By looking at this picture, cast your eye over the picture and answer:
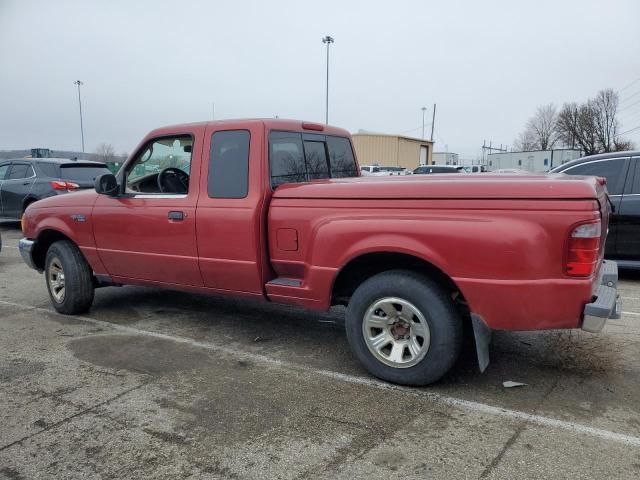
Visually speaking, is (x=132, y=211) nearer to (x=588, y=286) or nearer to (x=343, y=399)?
(x=343, y=399)

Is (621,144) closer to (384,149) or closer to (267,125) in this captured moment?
(384,149)

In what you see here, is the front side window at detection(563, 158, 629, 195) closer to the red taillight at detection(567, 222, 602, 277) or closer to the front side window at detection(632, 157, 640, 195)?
the front side window at detection(632, 157, 640, 195)

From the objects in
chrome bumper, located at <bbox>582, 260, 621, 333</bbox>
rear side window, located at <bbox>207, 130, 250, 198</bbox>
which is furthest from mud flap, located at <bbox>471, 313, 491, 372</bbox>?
rear side window, located at <bbox>207, 130, 250, 198</bbox>

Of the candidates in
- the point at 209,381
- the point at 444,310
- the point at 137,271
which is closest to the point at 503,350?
the point at 444,310

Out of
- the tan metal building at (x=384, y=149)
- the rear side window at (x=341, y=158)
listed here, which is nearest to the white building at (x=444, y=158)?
the tan metal building at (x=384, y=149)

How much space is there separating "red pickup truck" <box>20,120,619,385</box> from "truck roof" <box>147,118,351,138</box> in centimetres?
2

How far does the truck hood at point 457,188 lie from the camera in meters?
3.21

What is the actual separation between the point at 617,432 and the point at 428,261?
1452mm

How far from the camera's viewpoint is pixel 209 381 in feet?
13.0

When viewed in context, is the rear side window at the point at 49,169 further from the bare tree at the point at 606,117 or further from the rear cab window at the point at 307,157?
the bare tree at the point at 606,117

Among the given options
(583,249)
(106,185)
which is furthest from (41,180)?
(583,249)

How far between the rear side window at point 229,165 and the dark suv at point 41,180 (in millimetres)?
8586

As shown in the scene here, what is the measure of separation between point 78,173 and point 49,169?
2.17 feet

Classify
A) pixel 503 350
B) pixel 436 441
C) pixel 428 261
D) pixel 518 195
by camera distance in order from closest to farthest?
pixel 436 441 → pixel 518 195 → pixel 428 261 → pixel 503 350
